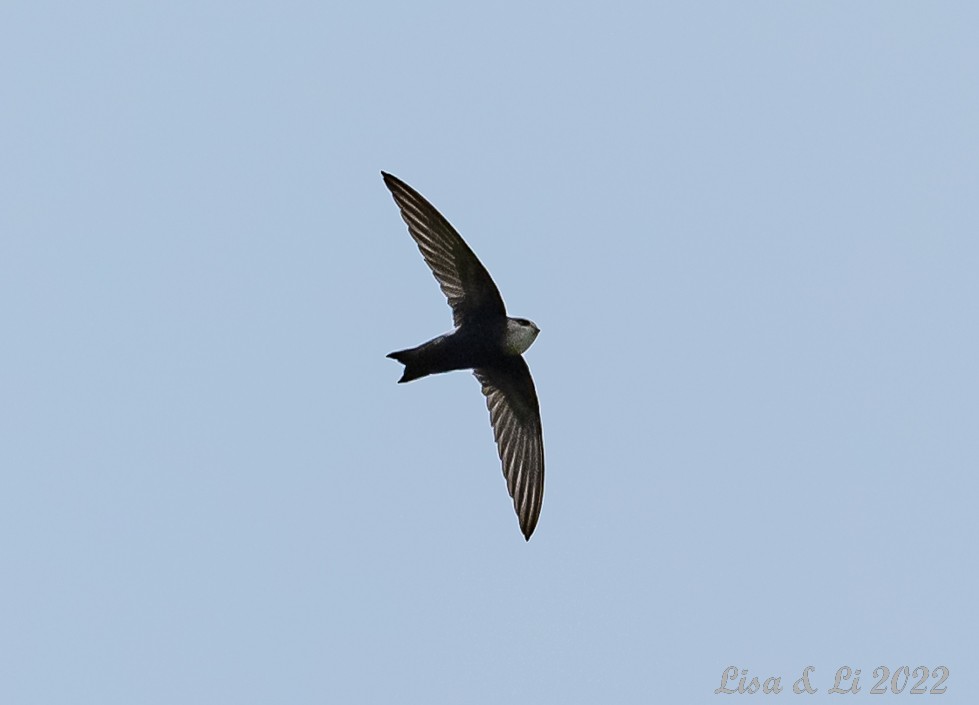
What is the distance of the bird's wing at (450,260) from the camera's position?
9.07 metres

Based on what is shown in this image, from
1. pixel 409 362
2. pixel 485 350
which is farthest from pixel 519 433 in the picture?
pixel 409 362

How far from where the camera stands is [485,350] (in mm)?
9469

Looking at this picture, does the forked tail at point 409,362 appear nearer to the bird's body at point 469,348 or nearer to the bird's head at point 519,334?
the bird's body at point 469,348

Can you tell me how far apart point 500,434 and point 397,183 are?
1.64 meters

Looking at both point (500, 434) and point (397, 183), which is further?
point (500, 434)

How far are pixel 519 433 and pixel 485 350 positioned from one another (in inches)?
29.3

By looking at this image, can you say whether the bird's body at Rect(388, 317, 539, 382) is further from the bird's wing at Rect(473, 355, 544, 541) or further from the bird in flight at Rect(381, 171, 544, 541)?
the bird's wing at Rect(473, 355, 544, 541)

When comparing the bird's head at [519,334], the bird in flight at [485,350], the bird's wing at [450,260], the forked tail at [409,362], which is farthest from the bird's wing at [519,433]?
the forked tail at [409,362]

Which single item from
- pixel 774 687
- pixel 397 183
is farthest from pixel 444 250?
pixel 774 687

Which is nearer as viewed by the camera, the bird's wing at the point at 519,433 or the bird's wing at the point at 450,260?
the bird's wing at the point at 450,260

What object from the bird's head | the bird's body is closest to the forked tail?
the bird's body

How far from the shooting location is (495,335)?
9.42 metres

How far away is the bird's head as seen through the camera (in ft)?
31.0

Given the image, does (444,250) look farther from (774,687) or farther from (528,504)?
(774,687)
